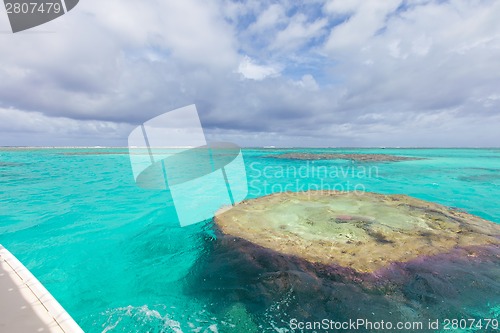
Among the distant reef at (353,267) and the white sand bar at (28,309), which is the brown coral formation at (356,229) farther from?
the white sand bar at (28,309)

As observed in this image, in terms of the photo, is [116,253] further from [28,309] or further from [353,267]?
[353,267]

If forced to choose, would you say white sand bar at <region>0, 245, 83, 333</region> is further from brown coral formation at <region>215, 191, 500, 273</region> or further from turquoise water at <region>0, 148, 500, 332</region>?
brown coral formation at <region>215, 191, 500, 273</region>

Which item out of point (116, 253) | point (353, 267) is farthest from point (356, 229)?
point (116, 253)

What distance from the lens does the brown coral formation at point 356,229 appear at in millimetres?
6125

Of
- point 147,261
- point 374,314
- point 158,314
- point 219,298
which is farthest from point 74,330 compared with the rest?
point 374,314

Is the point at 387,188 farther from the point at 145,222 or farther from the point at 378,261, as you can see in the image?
the point at 145,222

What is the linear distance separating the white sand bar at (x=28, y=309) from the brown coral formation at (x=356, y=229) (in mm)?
4707

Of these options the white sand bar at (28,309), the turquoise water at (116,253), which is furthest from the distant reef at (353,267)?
the white sand bar at (28,309)

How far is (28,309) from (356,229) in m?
8.23

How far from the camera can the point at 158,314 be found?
15.4ft

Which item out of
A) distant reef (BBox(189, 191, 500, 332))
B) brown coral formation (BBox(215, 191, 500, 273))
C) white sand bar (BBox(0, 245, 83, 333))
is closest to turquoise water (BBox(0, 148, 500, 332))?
distant reef (BBox(189, 191, 500, 332))

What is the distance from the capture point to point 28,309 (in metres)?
3.43

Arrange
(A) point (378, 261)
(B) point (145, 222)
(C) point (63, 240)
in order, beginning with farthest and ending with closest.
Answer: (B) point (145, 222), (C) point (63, 240), (A) point (378, 261)

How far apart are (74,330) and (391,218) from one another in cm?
971
